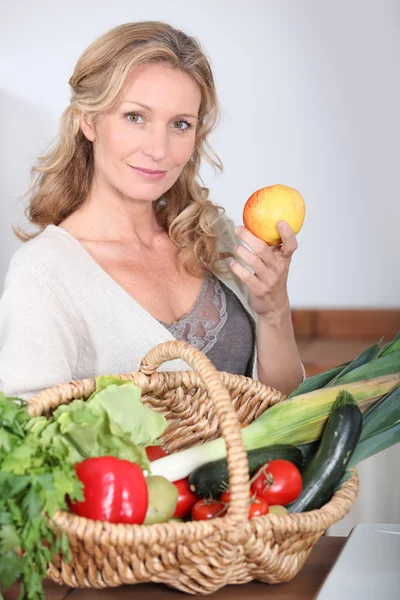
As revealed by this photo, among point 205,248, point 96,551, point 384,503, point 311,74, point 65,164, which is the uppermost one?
point 311,74

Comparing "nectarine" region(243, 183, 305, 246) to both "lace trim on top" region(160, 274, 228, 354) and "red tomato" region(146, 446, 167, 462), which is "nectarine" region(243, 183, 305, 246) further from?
"red tomato" region(146, 446, 167, 462)

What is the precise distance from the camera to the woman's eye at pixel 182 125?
1539 mm

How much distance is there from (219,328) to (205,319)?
0.11ft

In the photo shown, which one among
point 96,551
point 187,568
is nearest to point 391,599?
point 187,568

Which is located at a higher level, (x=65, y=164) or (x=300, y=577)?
(x=65, y=164)

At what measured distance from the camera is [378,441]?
117 cm

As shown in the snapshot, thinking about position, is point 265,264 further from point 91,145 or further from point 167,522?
point 167,522

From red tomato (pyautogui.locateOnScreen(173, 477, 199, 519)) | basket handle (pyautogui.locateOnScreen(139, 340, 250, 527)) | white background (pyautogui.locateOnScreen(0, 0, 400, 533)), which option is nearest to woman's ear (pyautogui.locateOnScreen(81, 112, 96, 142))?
basket handle (pyautogui.locateOnScreen(139, 340, 250, 527))

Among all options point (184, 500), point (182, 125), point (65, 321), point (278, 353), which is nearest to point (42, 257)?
point (65, 321)

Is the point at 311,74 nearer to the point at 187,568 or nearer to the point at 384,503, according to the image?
the point at 384,503

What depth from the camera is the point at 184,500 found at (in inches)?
41.5

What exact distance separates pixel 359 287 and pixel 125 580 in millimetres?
2121

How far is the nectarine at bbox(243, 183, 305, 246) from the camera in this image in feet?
4.75

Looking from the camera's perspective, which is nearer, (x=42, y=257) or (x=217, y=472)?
(x=217, y=472)
